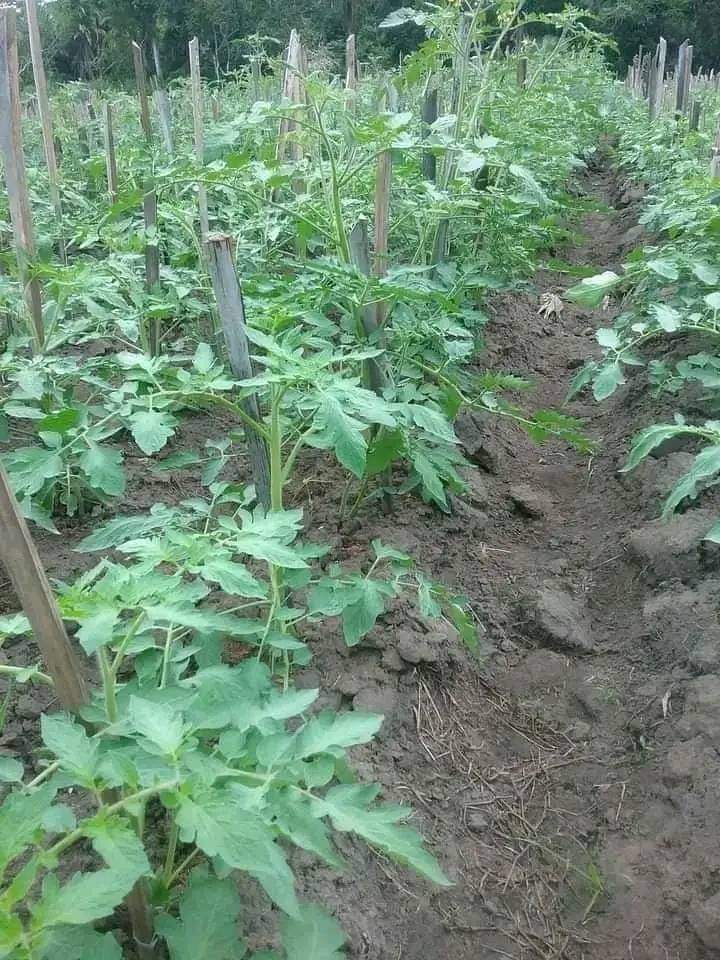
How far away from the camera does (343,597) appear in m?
1.85

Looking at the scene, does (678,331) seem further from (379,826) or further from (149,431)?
(379,826)

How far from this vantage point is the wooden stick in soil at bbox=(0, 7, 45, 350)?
2.53 m

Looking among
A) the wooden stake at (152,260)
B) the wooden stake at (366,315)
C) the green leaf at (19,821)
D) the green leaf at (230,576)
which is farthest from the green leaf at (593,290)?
the green leaf at (19,821)

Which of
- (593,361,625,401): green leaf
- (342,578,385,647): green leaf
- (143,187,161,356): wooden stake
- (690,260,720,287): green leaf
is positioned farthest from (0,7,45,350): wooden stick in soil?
(690,260,720,287): green leaf

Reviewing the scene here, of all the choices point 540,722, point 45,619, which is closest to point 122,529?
point 45,619

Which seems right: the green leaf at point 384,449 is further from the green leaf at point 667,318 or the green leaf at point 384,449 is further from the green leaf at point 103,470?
the green leaf at point 667,318

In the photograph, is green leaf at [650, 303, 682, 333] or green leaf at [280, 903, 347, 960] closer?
green leaf at [280, 903, 347, 960]

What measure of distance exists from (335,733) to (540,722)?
125cm

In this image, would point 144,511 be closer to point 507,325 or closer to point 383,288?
point 383,288

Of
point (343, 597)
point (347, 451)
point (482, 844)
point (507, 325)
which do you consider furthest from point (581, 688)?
point (507, 325)

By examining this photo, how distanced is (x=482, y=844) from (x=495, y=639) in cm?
72

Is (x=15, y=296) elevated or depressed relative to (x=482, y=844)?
elevated

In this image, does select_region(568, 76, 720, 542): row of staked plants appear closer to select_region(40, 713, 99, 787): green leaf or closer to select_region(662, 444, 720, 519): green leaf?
select_region(662, 444, 720, 519): green leaf

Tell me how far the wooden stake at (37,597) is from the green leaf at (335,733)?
368 mm
